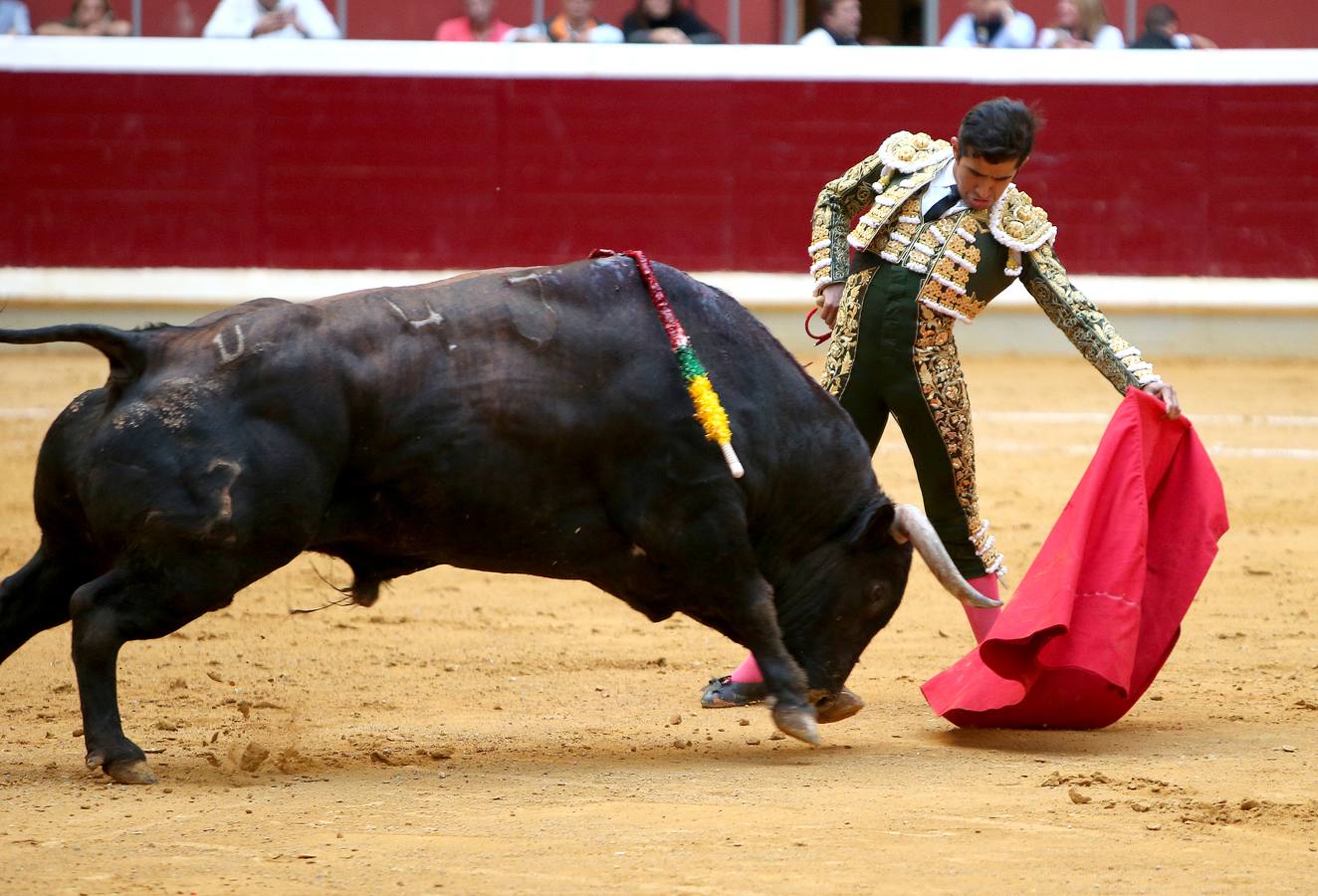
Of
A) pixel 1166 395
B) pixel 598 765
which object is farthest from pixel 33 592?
pixel 1166 395

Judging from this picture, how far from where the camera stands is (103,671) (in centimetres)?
327

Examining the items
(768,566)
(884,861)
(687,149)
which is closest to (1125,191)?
(687,149)

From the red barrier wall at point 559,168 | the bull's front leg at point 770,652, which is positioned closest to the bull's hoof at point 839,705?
the bull's front leg at point 770,652

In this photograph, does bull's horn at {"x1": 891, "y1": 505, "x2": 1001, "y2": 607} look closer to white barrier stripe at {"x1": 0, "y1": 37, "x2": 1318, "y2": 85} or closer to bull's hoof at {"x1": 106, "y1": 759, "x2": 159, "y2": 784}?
bull's hoof at {"x1": 106, "y1": 759, "x2": 159, "y2": 784}

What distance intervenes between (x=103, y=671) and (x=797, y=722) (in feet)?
4.25

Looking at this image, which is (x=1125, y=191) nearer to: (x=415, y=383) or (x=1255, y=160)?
(x=1255, y=160)

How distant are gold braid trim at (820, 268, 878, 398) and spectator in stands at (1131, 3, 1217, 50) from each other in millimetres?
6952

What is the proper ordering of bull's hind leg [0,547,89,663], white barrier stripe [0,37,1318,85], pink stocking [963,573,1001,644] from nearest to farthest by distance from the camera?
bull's hind leg [0,547,89,663] < pink stocking [963,573,1001,644] < white barrier stripe [0,37,1318,85]

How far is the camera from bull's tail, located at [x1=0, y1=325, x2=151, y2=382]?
3.30 meters

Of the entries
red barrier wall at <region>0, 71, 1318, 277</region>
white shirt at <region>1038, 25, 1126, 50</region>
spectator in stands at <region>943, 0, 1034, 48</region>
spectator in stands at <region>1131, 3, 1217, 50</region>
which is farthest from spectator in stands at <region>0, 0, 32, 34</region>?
spectator in stands at <region>1131, 3, 1217, 50</region>

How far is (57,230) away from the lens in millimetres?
10211

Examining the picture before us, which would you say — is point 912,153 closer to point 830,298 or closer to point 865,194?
point 865,194

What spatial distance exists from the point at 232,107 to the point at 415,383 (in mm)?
7274

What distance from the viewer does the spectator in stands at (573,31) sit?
10266mm
